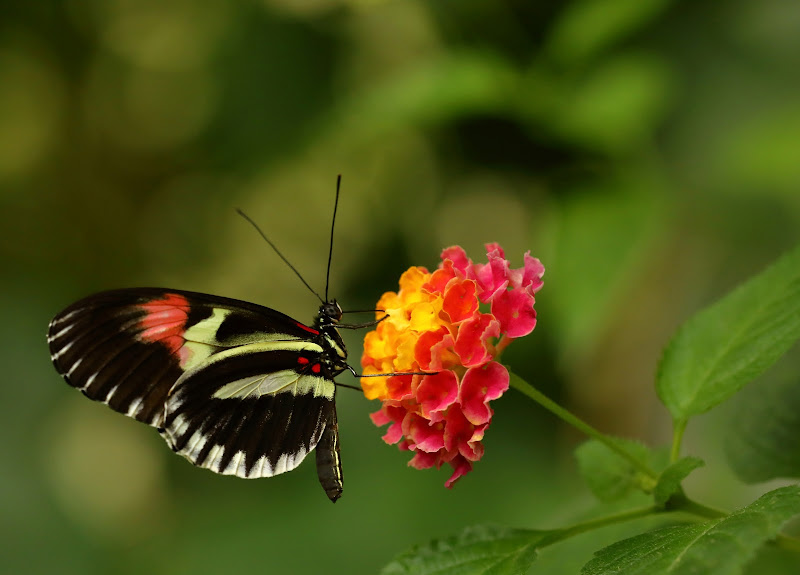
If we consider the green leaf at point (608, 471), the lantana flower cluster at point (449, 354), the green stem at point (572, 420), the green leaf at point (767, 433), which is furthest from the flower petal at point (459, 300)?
the green leaf at point (767, 433)

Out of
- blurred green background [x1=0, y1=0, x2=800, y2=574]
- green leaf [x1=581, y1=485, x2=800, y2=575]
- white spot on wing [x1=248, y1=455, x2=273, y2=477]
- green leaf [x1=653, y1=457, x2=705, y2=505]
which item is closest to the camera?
green leaf [x1=581, y1=485, x2=800, y2=575]

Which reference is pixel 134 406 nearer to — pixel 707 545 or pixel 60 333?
pixel 60 333

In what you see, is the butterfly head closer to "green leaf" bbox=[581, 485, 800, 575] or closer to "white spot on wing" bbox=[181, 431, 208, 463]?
"white spot on wing" bbox=[181, 431, 208, 463]

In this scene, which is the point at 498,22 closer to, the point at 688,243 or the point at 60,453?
the point at 688,243

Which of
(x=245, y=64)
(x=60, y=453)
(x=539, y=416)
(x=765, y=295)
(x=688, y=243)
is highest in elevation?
(x=245, y=64)

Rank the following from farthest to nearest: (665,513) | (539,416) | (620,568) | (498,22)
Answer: (539,416)
(498,22)
(665,513)
(620,568)

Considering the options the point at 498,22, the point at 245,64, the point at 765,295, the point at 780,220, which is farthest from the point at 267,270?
the point at 765,295

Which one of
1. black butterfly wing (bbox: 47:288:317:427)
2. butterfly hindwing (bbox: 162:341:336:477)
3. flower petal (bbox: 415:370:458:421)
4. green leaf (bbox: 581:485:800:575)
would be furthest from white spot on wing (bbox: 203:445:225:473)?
green leaf (bbox: 581:485:800:575)

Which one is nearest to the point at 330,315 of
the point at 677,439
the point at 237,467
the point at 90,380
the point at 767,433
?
the point at 237,467
